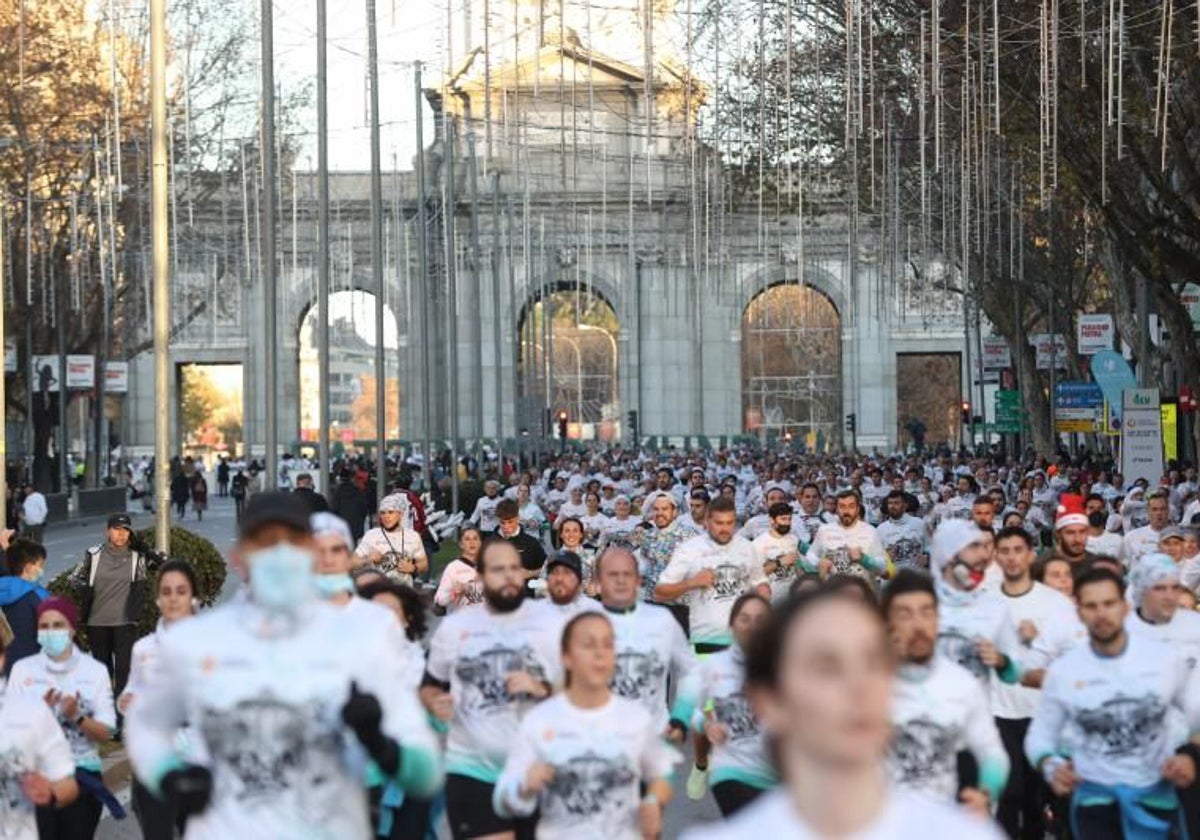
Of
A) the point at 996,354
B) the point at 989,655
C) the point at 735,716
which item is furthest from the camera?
the point at 996,354

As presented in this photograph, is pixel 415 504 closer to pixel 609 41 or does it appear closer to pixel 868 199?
pixel 609 41

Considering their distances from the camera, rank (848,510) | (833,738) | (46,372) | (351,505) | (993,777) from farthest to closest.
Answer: (46,372), (351,505), (848,510), (993,777), (833,738)

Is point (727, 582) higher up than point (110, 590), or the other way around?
point (727, 582)

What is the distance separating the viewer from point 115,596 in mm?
16672

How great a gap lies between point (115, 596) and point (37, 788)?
7.90m

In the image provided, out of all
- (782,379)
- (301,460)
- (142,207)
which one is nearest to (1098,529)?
(142,207)

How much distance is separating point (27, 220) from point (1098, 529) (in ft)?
110

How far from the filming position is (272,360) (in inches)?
1056

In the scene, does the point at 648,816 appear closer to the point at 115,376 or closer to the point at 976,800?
the point at 976,800

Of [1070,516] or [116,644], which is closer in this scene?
[1070,516]

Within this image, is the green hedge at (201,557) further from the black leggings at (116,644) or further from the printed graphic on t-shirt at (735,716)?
the printed graphic on t-shirt at (735,716)

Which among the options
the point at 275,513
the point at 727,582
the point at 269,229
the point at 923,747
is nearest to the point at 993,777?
the point at 923,747

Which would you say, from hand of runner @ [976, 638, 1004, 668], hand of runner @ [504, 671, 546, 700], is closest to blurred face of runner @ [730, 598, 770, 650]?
hand of runner @ [976, 638, 1004, 668]

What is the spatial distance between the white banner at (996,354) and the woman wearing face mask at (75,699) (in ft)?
175
